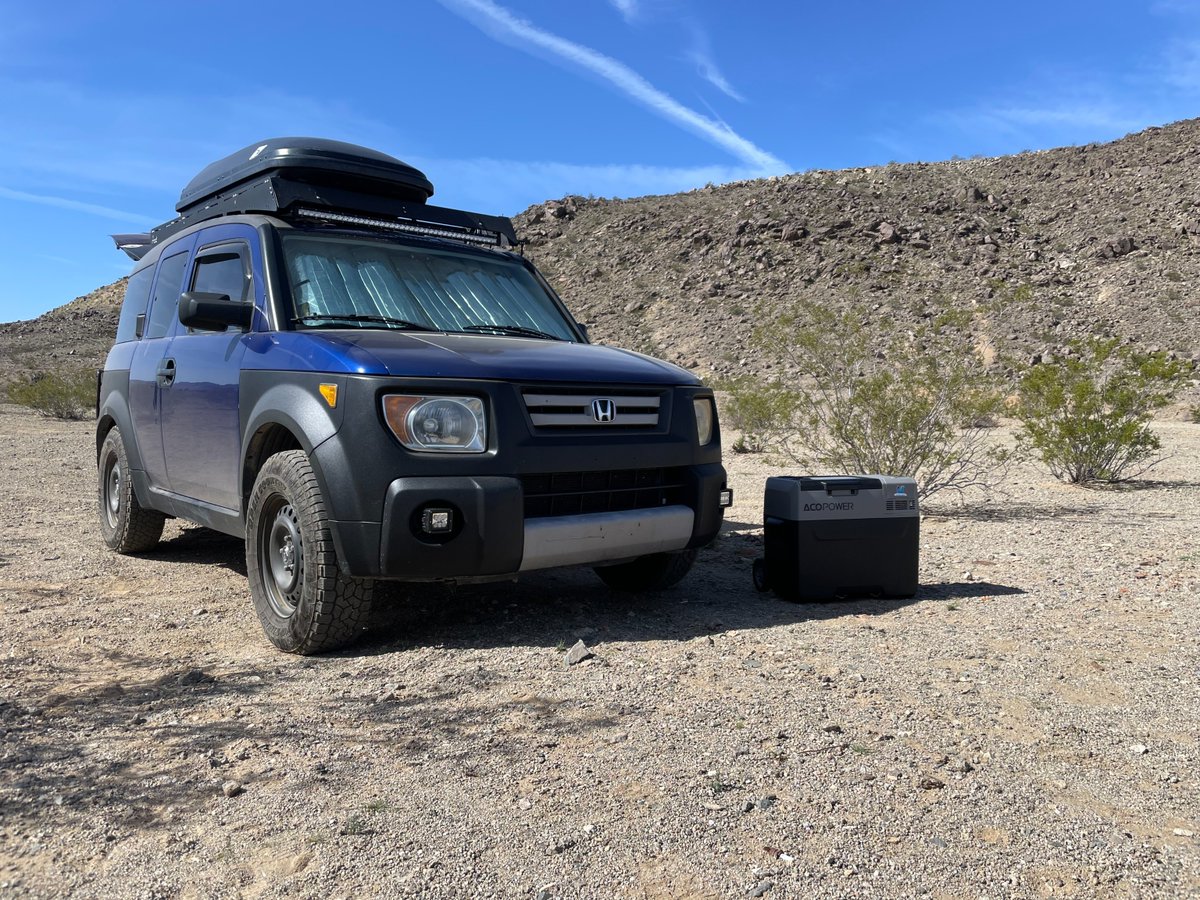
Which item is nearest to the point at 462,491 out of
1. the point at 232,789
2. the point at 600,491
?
the point at 600,491

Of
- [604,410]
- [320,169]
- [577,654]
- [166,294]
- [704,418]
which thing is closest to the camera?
[577,654]

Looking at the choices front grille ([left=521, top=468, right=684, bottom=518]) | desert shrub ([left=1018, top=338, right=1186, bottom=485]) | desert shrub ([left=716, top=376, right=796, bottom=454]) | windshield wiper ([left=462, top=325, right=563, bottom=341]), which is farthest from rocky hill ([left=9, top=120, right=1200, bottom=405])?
front grille ([left=521, top=468, right=684, bottom=518])

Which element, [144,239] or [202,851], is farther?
[144,239]

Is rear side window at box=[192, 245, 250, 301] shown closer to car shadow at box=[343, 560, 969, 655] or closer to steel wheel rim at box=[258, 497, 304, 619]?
steel wheel rim at box=[258, 497, 304, 619]

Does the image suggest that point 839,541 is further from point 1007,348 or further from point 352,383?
point 1007,348

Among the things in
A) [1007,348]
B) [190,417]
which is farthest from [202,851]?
[1007,348]

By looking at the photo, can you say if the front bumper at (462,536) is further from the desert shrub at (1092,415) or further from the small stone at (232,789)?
the desert shrub at (1092,415)

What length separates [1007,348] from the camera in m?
32.6

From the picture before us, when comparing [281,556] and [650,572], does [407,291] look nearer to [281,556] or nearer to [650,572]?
[281,556]

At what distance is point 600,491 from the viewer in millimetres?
4734

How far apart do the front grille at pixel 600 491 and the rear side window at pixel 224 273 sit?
77.4 inches

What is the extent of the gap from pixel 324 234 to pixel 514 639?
7.76 feet

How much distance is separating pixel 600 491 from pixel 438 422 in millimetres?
873

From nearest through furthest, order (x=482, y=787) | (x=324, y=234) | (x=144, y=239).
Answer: (x=482, y=787) → (x=324, y=234) → (x=144, y=239)
